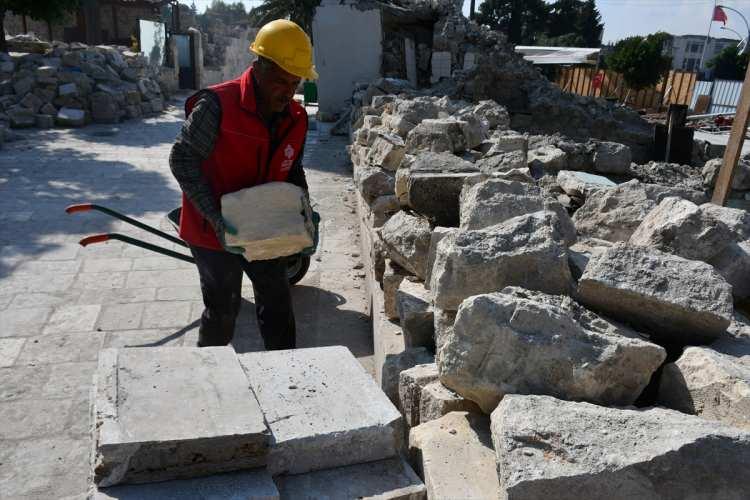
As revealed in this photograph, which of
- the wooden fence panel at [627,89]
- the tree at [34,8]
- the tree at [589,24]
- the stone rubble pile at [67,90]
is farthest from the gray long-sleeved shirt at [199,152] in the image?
the tree at [589,24]

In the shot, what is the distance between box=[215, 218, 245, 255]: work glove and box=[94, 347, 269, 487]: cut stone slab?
979mm

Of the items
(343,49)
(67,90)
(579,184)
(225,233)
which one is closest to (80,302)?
(225,233)

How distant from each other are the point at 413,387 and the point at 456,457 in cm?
51

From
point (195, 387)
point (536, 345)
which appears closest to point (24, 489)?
point (195, 387)

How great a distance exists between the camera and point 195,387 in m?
1.94

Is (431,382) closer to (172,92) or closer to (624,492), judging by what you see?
(624,492)

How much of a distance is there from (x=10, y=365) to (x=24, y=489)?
132cm

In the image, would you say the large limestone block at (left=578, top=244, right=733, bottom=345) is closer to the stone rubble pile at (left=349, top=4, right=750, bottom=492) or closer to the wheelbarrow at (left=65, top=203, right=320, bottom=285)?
the stone rubble pile at (left=349, top=4, right=750, bottom=492)

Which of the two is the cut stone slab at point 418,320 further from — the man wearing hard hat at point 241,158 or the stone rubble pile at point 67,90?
the stone rubble pile at point 67,90

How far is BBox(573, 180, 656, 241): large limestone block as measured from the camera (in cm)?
338

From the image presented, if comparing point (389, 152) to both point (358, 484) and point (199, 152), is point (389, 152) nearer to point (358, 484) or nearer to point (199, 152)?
point (199, 152)

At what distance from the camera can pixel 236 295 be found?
339 centimetres

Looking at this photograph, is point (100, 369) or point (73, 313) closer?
point (100, 369)

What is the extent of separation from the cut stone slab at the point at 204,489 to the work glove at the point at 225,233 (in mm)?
1465
